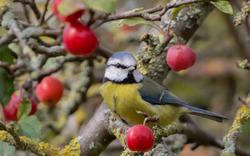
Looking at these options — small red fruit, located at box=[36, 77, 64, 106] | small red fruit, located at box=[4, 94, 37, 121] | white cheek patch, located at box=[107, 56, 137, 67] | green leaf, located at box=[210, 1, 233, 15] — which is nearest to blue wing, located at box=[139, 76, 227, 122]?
white cheek patch, located at box=[107, 56, 137, 67]

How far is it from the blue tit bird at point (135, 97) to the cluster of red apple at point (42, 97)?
188 millimetres

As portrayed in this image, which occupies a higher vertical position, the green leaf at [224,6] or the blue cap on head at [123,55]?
the green leaf at [224,6]

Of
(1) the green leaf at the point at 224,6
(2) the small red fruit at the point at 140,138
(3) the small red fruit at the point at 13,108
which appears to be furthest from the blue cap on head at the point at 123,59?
(2) the small red fruit at the point at 140,138

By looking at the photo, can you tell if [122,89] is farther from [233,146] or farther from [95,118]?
[233,146]

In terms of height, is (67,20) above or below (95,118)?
above

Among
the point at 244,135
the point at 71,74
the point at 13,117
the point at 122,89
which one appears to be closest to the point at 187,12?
the point at 122,89

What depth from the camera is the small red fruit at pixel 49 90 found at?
242 centimetres

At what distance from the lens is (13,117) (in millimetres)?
2299

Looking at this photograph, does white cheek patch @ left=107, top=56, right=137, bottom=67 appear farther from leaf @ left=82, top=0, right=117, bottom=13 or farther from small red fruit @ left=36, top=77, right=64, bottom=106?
leaf @ left=82, top=0, right=117, bottom=13

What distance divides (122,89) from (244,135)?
1.33 m

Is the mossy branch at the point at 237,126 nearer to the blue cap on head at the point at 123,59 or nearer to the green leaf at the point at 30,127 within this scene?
the blue cap on head at the point at 123,59

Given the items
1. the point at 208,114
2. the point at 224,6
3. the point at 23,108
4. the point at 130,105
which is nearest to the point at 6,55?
the point at 23,108

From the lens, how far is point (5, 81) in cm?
220

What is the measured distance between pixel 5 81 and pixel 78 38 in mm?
832
